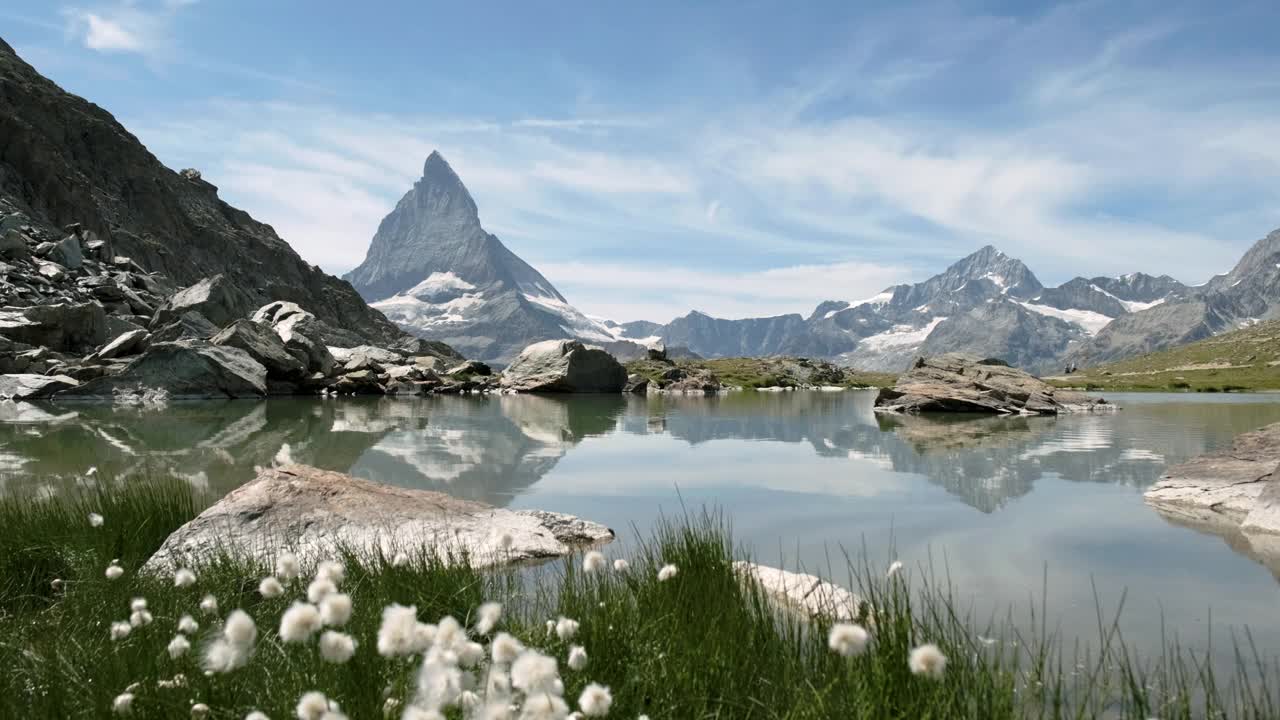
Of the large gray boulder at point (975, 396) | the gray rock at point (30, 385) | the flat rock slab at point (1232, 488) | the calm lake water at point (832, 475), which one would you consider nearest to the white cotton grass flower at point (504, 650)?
the calm lake water at point (832, 475)

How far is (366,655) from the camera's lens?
3732mm

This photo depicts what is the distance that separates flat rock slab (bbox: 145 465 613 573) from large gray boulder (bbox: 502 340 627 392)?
49021 millimetres

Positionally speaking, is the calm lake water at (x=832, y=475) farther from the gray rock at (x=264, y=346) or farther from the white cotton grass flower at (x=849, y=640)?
the gray rock at (x=264, y=346)

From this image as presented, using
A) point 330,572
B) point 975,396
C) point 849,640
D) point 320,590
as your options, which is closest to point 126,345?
point 975,396

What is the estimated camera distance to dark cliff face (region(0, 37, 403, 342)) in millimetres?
75562

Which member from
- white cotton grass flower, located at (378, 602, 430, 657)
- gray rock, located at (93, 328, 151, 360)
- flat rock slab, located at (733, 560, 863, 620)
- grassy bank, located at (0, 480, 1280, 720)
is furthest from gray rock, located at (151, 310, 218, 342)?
white cotton grass flower, located at (378, 602, 430, 657)

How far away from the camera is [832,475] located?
16.5m

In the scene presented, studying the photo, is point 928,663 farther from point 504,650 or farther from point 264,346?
point 264,346

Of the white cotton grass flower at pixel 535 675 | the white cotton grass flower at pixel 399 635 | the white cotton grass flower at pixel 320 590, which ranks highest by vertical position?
the white cotton grass flower at pixel 320 590

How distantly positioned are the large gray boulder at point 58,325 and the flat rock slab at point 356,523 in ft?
127

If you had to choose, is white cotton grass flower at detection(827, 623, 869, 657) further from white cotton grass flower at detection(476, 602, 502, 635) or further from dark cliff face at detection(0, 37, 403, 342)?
dark cliff face at detection(0, 37, 403, 342)

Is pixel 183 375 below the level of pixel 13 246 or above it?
below

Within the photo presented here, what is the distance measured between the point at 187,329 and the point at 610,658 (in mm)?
48154

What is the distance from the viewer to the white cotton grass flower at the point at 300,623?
8.88 ft
